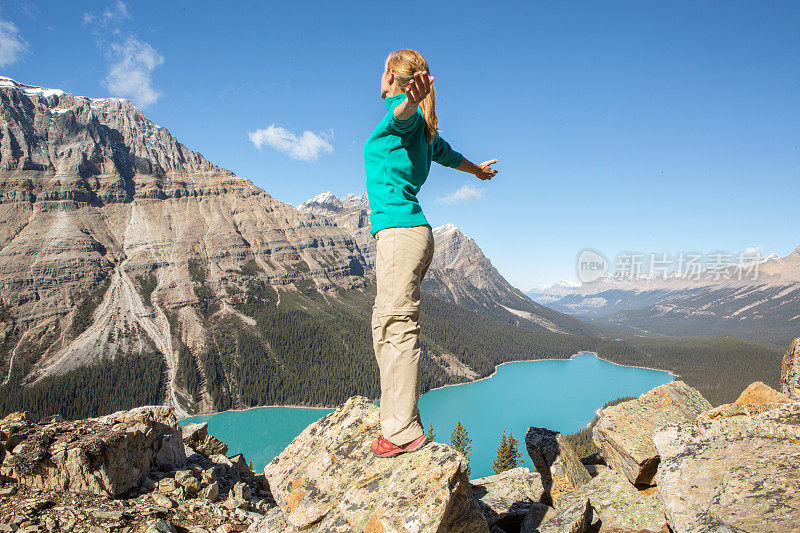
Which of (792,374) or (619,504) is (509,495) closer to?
(619,504)

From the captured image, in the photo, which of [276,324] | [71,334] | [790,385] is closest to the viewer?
[790,385]

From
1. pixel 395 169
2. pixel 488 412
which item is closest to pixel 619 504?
pixel 395 169

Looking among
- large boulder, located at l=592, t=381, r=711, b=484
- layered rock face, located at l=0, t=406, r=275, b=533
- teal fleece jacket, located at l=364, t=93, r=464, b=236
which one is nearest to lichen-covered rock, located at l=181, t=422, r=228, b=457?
layered rock face, located at l=0, t=406, r=275, b=533

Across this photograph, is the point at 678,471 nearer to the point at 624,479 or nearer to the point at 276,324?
the point at 624,479

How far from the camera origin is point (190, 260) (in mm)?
193125

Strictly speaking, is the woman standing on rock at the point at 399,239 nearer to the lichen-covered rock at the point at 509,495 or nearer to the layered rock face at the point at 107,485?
the lichen-covered rock at the point at 509,495

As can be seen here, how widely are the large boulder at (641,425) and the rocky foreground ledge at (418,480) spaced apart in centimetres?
3

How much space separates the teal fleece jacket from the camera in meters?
4.13

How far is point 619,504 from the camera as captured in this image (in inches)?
231

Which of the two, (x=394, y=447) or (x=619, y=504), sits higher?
(x=394, y=447)

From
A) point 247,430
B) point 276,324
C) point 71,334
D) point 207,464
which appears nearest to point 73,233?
point 71,334

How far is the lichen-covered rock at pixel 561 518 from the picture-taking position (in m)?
5.15

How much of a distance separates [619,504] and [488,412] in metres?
124

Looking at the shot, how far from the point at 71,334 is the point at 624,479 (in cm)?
17663
